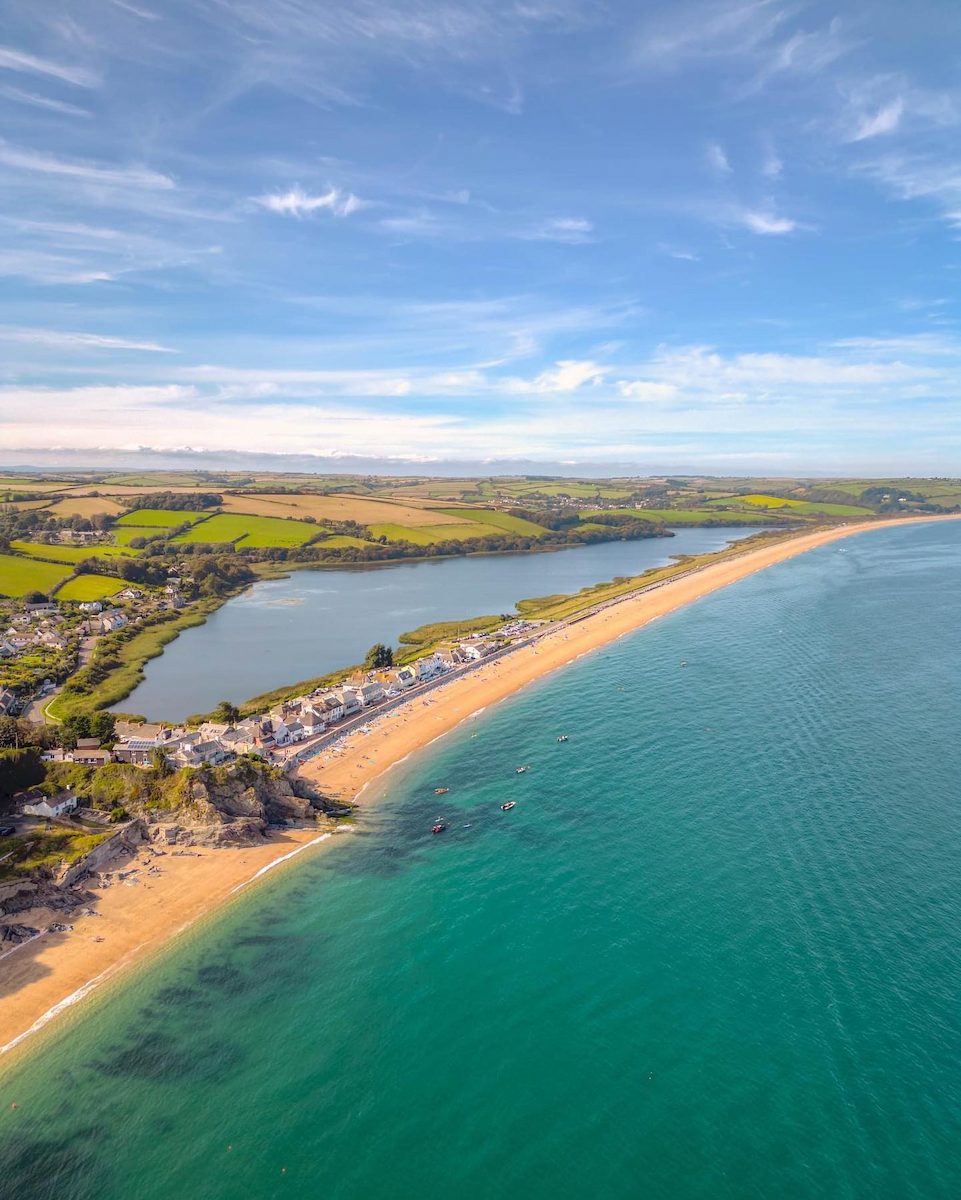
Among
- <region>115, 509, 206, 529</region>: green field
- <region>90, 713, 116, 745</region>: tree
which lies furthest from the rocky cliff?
<region>115, 509, 206, 529</region>: green field

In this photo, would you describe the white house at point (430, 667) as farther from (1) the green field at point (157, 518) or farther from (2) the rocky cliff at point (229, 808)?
(1) the green field at point (157, 518)

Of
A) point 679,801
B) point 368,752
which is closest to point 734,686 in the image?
point 679,801

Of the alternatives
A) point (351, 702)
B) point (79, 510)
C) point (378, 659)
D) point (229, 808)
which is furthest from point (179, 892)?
point (79, 510)

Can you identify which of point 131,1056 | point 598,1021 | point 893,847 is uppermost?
point 893,847

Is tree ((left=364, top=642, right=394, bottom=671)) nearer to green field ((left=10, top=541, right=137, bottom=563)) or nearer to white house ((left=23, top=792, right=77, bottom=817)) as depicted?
white house ((left=23, top=792, right=77, bottom=817))

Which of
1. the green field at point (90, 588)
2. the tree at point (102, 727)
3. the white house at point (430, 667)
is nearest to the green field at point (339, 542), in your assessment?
the green field at point (90, 588)

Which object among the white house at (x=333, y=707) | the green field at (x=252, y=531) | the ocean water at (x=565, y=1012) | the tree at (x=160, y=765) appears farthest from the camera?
the green field at (x=252, y=531)

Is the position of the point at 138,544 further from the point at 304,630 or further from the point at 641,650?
the point at 641,650
